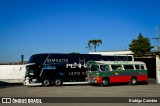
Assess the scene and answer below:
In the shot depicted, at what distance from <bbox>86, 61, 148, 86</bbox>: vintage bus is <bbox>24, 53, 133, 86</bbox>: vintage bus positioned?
120 cm

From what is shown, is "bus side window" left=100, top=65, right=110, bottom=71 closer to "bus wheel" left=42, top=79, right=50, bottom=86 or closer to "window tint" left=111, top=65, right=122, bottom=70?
"window tint" left=111, top=65, right=122, bottom=70

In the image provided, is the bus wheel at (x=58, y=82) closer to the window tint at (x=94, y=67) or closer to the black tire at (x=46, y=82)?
the black tire at (x=46, y=82)

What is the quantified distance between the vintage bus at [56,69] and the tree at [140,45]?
26.1m

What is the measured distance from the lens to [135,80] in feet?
106

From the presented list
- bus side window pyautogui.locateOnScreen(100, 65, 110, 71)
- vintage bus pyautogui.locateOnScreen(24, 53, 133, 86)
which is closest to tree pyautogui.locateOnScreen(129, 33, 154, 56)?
vintage bus pyautogui.locateOnScreen(24, 53, 133, 86)

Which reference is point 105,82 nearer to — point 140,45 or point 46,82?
point 46,82

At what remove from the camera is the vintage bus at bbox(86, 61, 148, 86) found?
1177 inches

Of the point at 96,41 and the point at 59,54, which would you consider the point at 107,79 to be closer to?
the point at 59,54

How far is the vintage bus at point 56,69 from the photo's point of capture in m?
29.8

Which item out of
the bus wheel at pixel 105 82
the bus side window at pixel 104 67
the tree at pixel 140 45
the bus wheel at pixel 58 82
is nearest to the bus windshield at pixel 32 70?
the bus wheel at pixel 58 82

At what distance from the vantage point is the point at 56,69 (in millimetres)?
30656

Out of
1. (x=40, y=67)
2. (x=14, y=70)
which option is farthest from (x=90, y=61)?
(x=14, y=70)

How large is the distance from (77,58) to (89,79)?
274cm

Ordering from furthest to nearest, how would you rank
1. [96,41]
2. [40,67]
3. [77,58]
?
[96,41], [77,58], [40,67]
